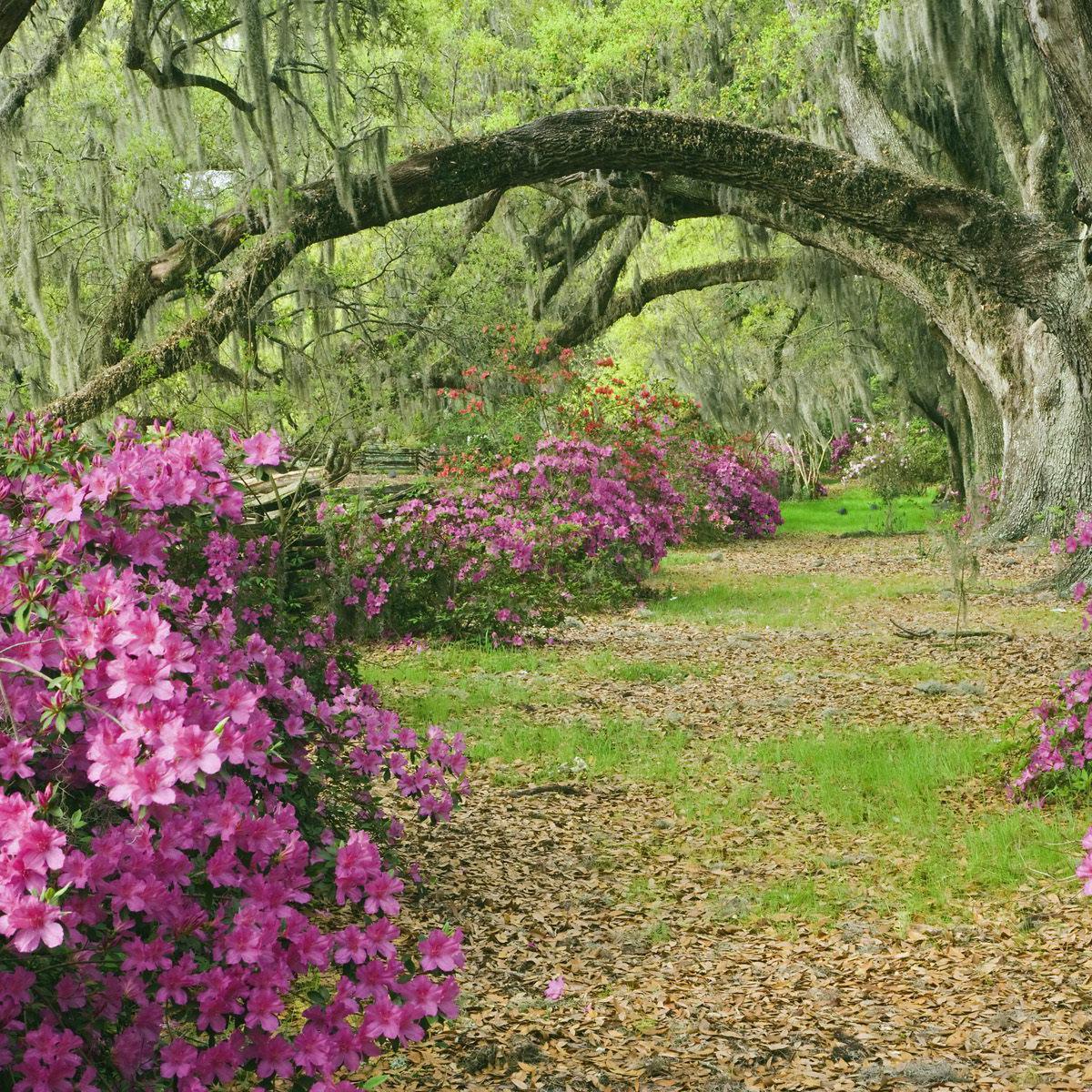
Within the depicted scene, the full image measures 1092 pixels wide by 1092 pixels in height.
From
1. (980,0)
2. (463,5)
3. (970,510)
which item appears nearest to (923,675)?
(970,510)

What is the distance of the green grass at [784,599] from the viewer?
1042 cm

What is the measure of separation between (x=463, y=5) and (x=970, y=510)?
33.5 ft

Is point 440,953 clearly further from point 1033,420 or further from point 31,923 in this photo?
point 1033,420

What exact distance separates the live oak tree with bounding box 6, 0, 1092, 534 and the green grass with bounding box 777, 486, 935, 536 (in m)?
5.14

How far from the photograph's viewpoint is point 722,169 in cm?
826

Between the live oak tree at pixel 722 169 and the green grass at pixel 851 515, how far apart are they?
16.9 feet

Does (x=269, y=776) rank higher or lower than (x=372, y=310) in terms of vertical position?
lower

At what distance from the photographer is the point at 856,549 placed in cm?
1641

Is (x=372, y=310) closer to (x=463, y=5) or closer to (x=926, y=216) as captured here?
(x=463, y=5)

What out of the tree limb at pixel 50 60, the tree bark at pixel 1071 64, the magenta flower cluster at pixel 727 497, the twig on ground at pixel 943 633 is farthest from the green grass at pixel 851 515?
the tree limb at pixel 50 60

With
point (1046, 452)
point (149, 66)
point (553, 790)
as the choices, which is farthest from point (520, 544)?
point (1046, 452)

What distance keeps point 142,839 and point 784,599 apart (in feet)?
33.2

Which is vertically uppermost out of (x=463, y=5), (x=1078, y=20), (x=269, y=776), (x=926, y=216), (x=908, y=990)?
(x=463, y=5)

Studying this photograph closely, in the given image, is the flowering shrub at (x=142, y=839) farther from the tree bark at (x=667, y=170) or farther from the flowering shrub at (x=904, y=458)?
the flowering shrub at (x=904, y=458)
